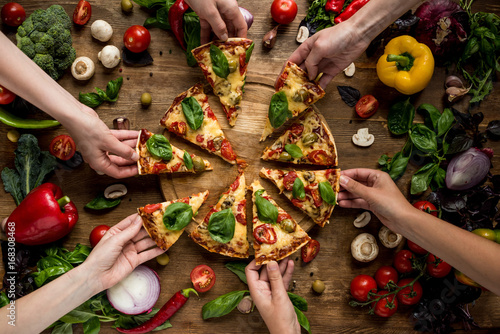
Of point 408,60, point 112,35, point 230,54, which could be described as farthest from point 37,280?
point 408,60

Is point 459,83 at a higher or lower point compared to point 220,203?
higher

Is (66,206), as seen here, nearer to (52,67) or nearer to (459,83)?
(52,67)

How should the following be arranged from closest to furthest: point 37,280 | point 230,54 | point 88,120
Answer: point 88,120
point 37,280
point 230,54

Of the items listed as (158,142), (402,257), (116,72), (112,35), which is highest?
(112,35)

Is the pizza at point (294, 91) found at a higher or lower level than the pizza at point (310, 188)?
higher

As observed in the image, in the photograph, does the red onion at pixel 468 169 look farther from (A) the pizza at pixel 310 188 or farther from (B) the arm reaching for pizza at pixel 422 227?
(A) the pizza at pixel 310 188

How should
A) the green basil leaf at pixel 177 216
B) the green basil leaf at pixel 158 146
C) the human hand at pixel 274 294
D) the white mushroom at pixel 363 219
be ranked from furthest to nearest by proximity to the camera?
the white mushroom at pixel 363 219, the green basil leaf at pixel 158 146, the green basil leaf at pixel 177 216, the human hand at pixel 274 294

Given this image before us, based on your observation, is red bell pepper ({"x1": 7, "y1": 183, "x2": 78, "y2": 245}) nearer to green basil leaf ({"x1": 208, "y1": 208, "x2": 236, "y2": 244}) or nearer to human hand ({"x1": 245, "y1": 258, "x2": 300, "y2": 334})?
green basil leaf ({"x1": 208, "y1": 208, "x2": 236, "y2": 244})

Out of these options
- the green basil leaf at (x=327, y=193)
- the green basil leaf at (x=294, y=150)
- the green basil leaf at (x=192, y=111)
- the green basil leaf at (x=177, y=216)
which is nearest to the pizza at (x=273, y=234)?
the green basil leaf at (x=327, y=193)
